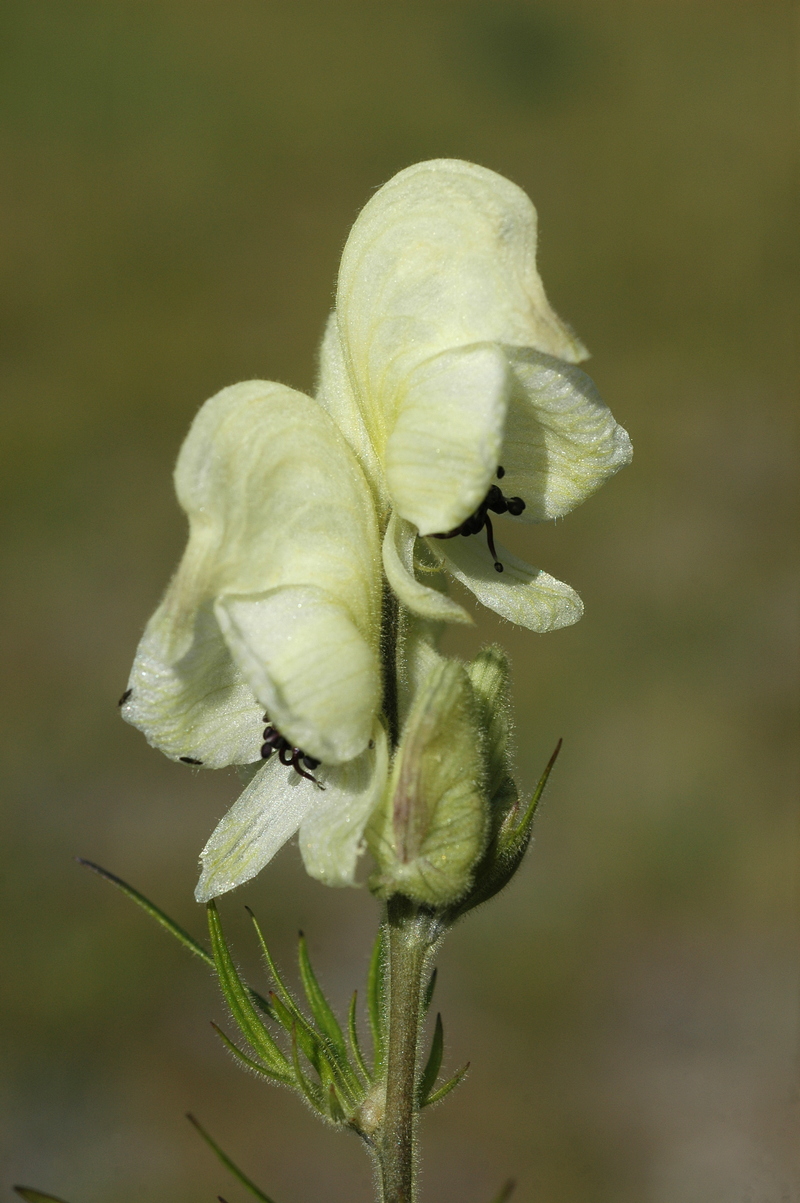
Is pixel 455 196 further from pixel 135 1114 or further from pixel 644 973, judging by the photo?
pixel 644 973

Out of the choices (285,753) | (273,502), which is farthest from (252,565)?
(285,753)

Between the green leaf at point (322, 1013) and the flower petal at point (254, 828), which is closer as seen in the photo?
the flower petal at point (254, 828)

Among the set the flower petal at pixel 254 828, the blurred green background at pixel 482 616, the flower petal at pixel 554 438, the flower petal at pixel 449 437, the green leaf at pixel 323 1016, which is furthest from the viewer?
the blurred green background at pixel 482 616

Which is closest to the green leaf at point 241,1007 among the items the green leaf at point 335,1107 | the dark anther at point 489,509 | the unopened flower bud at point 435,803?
the green leaf at point 335,1107

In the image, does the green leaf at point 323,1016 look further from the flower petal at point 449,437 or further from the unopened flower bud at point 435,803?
the flower petal at point 449,437

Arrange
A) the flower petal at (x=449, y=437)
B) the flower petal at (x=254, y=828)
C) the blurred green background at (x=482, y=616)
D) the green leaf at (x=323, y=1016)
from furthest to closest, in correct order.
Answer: the blurred green background at (x=482, y=616) → the green leaf at (x=323, y=1016) → the flower petal at (x=254, y=828) → the flower petal at (x=449, y=437)

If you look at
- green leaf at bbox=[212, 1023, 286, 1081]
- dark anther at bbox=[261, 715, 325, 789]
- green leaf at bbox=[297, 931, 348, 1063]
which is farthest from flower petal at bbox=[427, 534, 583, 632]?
green leaf at bbox=[212, 1023, 286, 1081]

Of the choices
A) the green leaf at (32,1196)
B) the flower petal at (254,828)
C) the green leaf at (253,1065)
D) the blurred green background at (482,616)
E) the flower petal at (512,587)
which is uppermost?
the flower petal at (512,587)

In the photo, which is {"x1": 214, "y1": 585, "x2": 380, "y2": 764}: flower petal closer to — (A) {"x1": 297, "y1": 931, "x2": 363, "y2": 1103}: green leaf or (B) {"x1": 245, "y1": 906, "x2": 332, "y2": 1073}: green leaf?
(B) {"x1": 245, "y1": 906, "x2": 332, "y2": 1073}: green leaf
